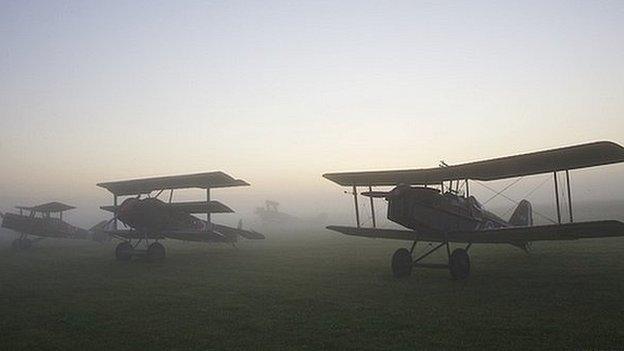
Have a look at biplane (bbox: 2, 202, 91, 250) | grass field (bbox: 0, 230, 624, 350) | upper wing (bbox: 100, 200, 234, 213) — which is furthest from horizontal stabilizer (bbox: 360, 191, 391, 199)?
biplane (bbox: 2, 202, 91, 250)

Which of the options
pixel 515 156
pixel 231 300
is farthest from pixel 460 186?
pixel 231 300

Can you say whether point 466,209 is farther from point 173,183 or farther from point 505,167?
point 173,183

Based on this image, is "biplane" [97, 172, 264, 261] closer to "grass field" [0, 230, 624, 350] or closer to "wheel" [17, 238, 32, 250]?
"grass field" [0, 230, 624, 350]

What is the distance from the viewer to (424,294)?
772 centimetres

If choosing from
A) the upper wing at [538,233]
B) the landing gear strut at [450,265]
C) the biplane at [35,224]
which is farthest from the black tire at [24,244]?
the landing gear strut at [450,265]

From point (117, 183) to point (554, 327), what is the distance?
53.1ft

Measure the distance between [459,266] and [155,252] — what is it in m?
10.6

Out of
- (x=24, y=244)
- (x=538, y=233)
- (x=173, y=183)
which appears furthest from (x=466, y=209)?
(x=24, y=244)

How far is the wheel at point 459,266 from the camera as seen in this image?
9273 millimetres

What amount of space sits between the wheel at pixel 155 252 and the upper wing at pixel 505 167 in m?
7.03

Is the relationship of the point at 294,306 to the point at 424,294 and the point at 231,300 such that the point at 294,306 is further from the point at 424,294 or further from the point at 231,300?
the point at 424,294

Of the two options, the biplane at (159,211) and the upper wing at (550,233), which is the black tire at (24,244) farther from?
the upper wing at (550,233)

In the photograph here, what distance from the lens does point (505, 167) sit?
31.9ft

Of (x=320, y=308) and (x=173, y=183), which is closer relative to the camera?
(x=320, y=308)
